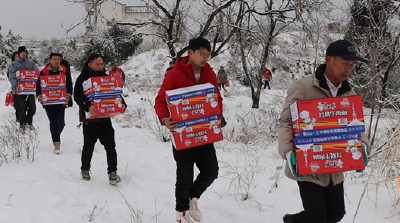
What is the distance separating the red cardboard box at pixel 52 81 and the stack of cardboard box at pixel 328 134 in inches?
192

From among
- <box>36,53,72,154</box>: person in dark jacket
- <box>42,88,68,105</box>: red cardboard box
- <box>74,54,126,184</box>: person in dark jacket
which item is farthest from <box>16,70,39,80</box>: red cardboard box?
<box>74,54,126,184</box>: person in dark jacket

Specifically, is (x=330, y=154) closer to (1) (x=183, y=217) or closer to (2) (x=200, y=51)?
(2) (x=200, y=51)

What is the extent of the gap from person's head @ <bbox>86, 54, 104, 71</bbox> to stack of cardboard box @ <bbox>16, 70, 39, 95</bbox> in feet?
12.3

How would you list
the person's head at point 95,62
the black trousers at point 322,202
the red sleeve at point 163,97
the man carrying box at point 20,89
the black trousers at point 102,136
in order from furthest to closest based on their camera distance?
1. the man carrying box at point 20,89
2. the black trousers at point 102,136
3. the person's head at point 95,62
4. the red sleeve at point 163,97
5. the black trousers at point 322,202

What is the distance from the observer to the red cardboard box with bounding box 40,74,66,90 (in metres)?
5.58

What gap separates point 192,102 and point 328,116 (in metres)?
1.17

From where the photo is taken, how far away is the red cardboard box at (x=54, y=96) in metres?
5.50

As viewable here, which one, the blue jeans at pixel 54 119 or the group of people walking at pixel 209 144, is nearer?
the group of people walking at pixel 209 144

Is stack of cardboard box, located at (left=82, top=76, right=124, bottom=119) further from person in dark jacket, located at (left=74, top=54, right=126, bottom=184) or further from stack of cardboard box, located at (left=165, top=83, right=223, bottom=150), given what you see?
stack of cardboard box, located at (left=165, top=83, right=223, bottom=150)

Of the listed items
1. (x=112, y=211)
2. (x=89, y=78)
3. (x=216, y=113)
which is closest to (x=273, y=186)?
(x=216, y=113)

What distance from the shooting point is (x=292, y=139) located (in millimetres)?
2303

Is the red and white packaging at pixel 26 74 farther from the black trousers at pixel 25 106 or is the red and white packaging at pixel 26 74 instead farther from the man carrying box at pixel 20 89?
the black trousers at pixel 25 106

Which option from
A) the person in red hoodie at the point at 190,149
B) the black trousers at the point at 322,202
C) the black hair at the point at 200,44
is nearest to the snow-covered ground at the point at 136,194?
the person in red hoodie at the point at 190,149

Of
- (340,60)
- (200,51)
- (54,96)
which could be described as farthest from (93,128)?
(340,60)
